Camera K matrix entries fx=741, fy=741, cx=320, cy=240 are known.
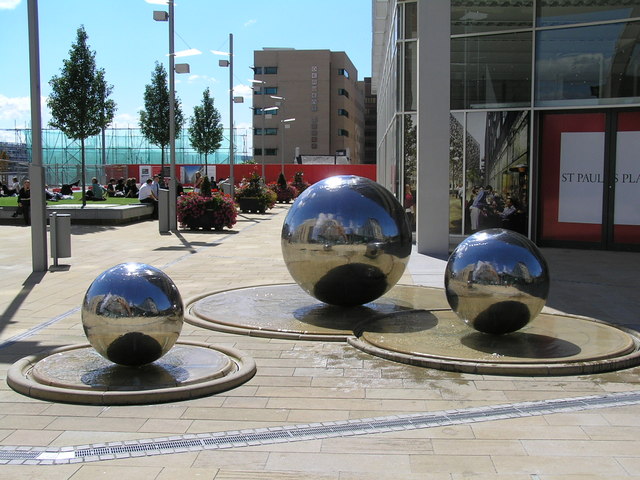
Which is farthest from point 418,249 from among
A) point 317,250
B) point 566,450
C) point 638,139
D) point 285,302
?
point 566,450

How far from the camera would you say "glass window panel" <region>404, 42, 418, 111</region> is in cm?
1927

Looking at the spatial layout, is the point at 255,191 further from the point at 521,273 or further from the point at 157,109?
the point at 521,273

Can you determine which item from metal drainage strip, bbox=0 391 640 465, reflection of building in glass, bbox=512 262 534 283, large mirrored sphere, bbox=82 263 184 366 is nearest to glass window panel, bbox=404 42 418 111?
reflection of building in glass, bbox=512 262 534 283

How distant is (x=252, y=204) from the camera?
33.4 m

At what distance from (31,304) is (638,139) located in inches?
514

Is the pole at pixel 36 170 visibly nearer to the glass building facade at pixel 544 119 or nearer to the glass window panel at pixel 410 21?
the glass building facade at pixel 544 119

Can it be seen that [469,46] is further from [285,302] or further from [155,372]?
[155,372]

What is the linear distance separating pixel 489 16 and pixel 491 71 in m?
1.35

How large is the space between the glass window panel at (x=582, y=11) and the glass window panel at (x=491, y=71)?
0.59 meters

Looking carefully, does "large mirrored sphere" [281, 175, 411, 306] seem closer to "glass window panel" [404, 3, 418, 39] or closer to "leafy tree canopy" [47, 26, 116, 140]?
"glass window panel" [404, 3, 418, 39]

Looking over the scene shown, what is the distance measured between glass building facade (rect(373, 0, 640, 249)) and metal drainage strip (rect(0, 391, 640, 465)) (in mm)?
10423

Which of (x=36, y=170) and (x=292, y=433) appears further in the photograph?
(x=36, y=170)

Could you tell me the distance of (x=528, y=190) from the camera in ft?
57.3

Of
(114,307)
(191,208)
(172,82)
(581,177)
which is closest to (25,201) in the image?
(191,208)
